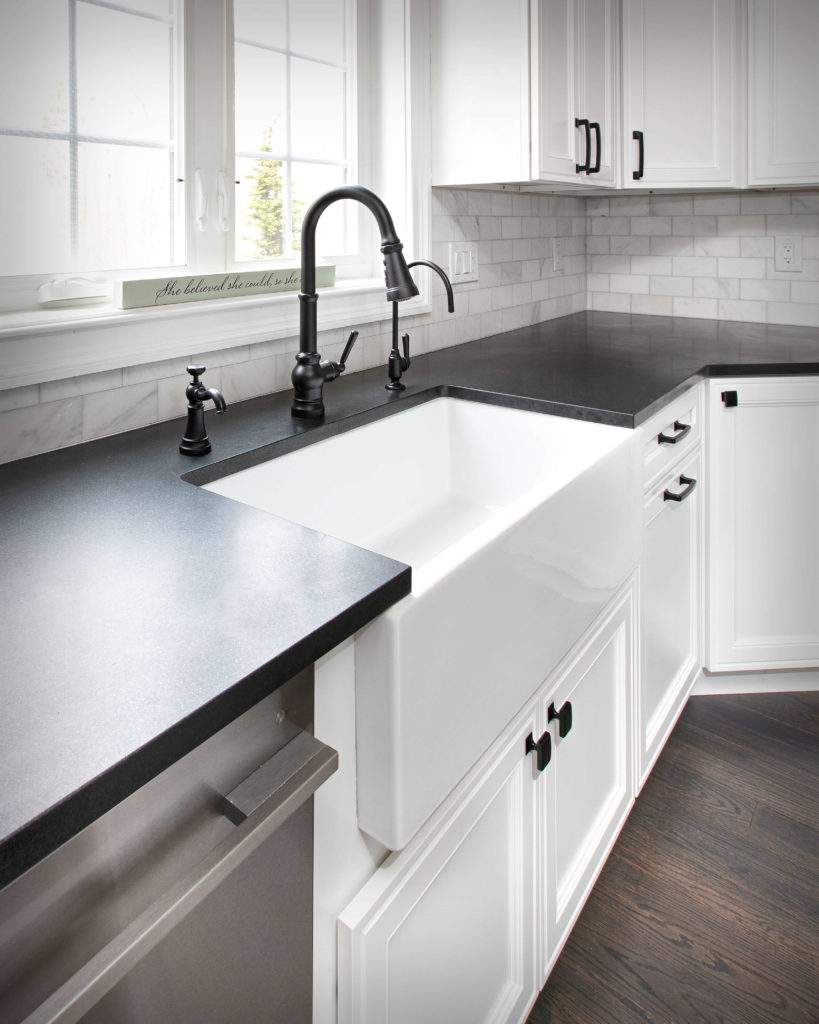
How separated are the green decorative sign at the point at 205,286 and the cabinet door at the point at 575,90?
0.70 metres

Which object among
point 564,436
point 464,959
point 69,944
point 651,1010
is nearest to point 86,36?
point 564,436

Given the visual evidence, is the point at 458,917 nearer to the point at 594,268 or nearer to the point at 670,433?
the point at 670,433

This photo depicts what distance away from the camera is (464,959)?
3.49 feet

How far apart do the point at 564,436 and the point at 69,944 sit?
4.23 feet

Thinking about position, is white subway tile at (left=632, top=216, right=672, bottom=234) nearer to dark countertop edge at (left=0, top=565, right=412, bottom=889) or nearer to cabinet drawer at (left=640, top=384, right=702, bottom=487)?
cabinet drawer at (left=640, top=384, right=702, bottom=487)

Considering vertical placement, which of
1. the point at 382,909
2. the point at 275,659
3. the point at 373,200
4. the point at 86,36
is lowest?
the point at 382,909

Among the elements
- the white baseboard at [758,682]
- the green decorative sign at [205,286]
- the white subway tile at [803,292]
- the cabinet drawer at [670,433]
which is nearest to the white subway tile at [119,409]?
the green decorative sign at [205,286]

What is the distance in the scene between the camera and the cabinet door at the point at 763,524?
2.08m

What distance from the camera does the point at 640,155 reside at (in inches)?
100

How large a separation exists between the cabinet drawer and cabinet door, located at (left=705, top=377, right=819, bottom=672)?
0.11 m

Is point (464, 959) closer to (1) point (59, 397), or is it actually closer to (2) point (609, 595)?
(2) point (609, 595)

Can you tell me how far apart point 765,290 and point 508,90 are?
135 cm

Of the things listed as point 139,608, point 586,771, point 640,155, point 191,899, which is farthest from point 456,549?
point 640,155

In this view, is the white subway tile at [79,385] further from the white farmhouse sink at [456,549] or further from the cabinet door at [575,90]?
the cabinet door at [575,90]
